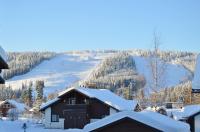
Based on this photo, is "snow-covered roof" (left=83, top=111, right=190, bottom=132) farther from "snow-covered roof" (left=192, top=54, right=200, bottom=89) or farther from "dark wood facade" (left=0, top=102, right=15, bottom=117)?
"dark wood facade" (left=0, top=102, right=15, bottom=117)

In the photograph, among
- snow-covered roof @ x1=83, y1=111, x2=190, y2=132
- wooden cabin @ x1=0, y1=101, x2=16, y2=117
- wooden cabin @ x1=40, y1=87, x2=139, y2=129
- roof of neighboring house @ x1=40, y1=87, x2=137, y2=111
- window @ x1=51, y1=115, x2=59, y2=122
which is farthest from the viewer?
wooden cabin @ x1=0, y1=101, x2=16, y2=117

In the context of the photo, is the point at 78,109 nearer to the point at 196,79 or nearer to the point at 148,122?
the point at 196,79

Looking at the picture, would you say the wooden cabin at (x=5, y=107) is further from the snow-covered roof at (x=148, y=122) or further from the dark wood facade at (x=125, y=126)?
the snow-covered roof at (x=148, y=122)

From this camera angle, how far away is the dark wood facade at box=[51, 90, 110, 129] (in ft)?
220

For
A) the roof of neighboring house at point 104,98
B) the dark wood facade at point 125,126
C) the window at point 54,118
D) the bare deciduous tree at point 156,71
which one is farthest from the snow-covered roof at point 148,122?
the window at point 54,118

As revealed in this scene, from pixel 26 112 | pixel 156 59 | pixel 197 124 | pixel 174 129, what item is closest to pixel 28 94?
pixel 26 112

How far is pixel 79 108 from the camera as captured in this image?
222ft

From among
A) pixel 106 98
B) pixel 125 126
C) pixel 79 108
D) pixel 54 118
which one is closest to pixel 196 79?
pixel 125 126

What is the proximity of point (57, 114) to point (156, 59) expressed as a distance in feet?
82.2

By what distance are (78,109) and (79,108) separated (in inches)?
7.6

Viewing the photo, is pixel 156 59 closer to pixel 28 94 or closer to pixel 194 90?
pixel 194 90

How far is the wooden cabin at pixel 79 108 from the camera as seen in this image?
67.0m

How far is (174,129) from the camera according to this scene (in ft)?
66.8

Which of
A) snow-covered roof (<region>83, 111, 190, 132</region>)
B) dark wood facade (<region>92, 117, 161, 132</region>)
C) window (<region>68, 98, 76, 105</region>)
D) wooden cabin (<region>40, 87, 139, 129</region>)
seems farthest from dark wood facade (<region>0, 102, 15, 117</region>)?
snow-covered roof (<region>83, 111, 190, 132</region>)
